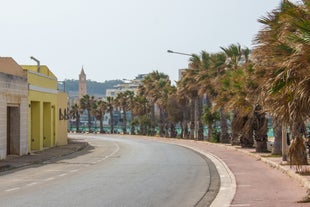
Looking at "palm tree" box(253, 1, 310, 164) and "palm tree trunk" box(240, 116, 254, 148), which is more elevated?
"palm tree" box(253, 1, 310, 164)

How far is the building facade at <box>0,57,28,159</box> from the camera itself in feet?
110

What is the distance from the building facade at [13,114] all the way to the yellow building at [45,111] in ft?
6.21

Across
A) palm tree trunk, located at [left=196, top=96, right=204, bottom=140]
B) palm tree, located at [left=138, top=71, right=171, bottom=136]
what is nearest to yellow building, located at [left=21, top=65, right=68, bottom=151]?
palm tree trunk, located at [left=196, top=96, right=204, bottom=140]

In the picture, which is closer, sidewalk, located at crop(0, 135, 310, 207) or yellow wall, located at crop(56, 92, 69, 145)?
sidewalk, located at crop(0, 135, 310, 207)

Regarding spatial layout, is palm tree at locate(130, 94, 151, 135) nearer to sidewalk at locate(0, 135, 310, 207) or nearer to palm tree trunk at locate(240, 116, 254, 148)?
palm tree trunk at locate(240, 116, 254, 148)

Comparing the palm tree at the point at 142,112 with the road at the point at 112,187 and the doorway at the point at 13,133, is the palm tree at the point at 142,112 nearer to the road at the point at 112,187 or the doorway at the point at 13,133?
the doorway at the point at 13,133

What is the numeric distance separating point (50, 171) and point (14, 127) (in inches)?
484

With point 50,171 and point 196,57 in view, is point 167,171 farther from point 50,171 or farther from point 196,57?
point 196,57

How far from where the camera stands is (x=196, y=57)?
6094 centimetres

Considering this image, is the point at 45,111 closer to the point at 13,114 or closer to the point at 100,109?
the point at 13,114

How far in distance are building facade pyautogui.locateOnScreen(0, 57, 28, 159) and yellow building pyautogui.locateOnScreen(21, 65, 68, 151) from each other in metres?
1.89

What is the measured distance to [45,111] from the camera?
47938 millimetres

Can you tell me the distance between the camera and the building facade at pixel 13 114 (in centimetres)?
3356

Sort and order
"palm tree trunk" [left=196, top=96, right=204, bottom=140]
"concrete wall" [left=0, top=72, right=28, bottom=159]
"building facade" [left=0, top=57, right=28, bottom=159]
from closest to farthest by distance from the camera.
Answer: "building facade" [left=0, top=57, right=28, bottom=159] < "concrete wall" [left=0, top=72, right=28, bottom=159] < "palm tree trunk" [left=196, top=96, right=204, bottom=140]
